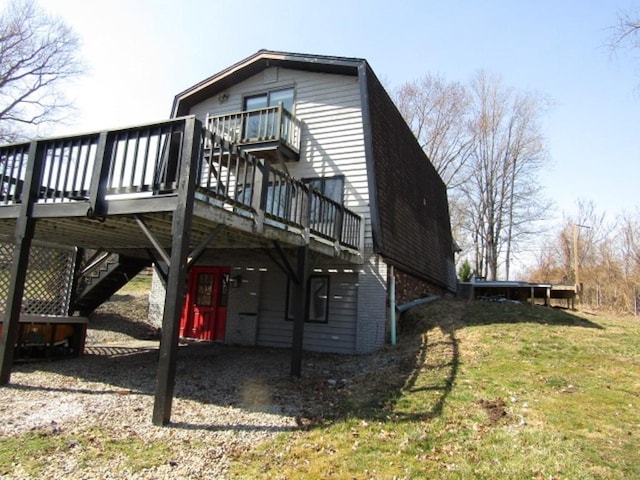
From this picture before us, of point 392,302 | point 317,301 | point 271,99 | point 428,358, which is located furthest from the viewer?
point 271,99

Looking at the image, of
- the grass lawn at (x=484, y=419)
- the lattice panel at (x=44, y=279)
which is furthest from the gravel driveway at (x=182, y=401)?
the lattice panel at (x=44, y=279)

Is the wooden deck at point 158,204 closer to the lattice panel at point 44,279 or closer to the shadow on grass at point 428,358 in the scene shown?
the lattice panel at point 44,279

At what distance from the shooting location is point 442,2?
999 centimetres

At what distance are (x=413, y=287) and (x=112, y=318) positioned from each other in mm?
10293

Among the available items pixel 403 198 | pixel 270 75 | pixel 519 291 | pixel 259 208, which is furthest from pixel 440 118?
pixel 259 208

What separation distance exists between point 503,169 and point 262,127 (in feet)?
86.1

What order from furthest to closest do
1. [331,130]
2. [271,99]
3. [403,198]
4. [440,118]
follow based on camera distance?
[440,118]
[403,198]
[271,99]
[331,130]

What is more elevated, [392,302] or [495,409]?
[392,302]

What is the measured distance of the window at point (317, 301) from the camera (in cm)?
1120

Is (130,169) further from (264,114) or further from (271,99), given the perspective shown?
(271,99)

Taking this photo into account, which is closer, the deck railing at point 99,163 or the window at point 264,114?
the deck railing at point 99,163

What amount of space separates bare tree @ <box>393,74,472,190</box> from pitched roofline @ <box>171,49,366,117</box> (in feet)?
64.3

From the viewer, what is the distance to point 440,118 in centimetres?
3122

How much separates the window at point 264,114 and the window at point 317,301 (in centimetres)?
415
